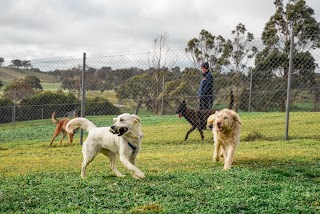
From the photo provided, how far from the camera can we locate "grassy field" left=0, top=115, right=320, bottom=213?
4.47 metres

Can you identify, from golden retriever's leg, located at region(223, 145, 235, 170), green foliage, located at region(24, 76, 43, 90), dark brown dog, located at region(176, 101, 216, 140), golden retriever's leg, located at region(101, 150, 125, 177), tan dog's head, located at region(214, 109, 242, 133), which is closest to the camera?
golden retriever's leg, located at region(101, 150, 125, 177)

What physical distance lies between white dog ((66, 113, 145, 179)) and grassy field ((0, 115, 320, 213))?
26 cm

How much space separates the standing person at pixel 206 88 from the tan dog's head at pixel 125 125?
6036mm

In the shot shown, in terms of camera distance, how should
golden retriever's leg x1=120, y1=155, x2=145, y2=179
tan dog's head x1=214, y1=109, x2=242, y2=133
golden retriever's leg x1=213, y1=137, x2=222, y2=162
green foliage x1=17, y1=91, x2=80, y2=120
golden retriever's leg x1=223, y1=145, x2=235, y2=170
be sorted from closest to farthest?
golden retriever's leg x1=120, y1=155, x2=145, y2=179
golden retriever's leg x1=223, y1=145, x2=235, y2=170
tan dog's head x1=214, y1=109, x2=242, y2=133
golden retriever's leg x1=213, y1=137, x2=222, y2=162
green foliage x1=17, y1=91, x2=80, y2=120

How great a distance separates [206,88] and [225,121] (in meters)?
4.95

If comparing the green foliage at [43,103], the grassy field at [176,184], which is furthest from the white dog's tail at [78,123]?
the green foliage at [43,103]

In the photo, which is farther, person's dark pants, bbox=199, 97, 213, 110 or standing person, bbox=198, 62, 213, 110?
person's dark pants, bbox=199, 97, 213, 110

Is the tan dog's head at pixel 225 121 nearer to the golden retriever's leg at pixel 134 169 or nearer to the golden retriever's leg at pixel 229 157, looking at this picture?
the golden retriever's leg at pixel 229 157

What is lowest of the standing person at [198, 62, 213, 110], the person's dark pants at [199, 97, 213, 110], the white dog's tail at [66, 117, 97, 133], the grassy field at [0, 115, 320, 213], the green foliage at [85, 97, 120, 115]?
the grassy field at [0, 115, 320, 213]

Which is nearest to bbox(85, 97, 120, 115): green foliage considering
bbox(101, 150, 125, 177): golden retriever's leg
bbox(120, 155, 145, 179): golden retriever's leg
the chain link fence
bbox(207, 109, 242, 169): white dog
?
the chain link fence

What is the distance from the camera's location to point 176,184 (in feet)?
18.7

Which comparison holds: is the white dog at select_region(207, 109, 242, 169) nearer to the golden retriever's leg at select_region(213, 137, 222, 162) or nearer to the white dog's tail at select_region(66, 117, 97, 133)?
the golden retriever's leg at select_region(213, 137, 222, 162)

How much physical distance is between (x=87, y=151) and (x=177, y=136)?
23.3 ft

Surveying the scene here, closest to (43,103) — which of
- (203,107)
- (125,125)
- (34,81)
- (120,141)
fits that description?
(34,81)
